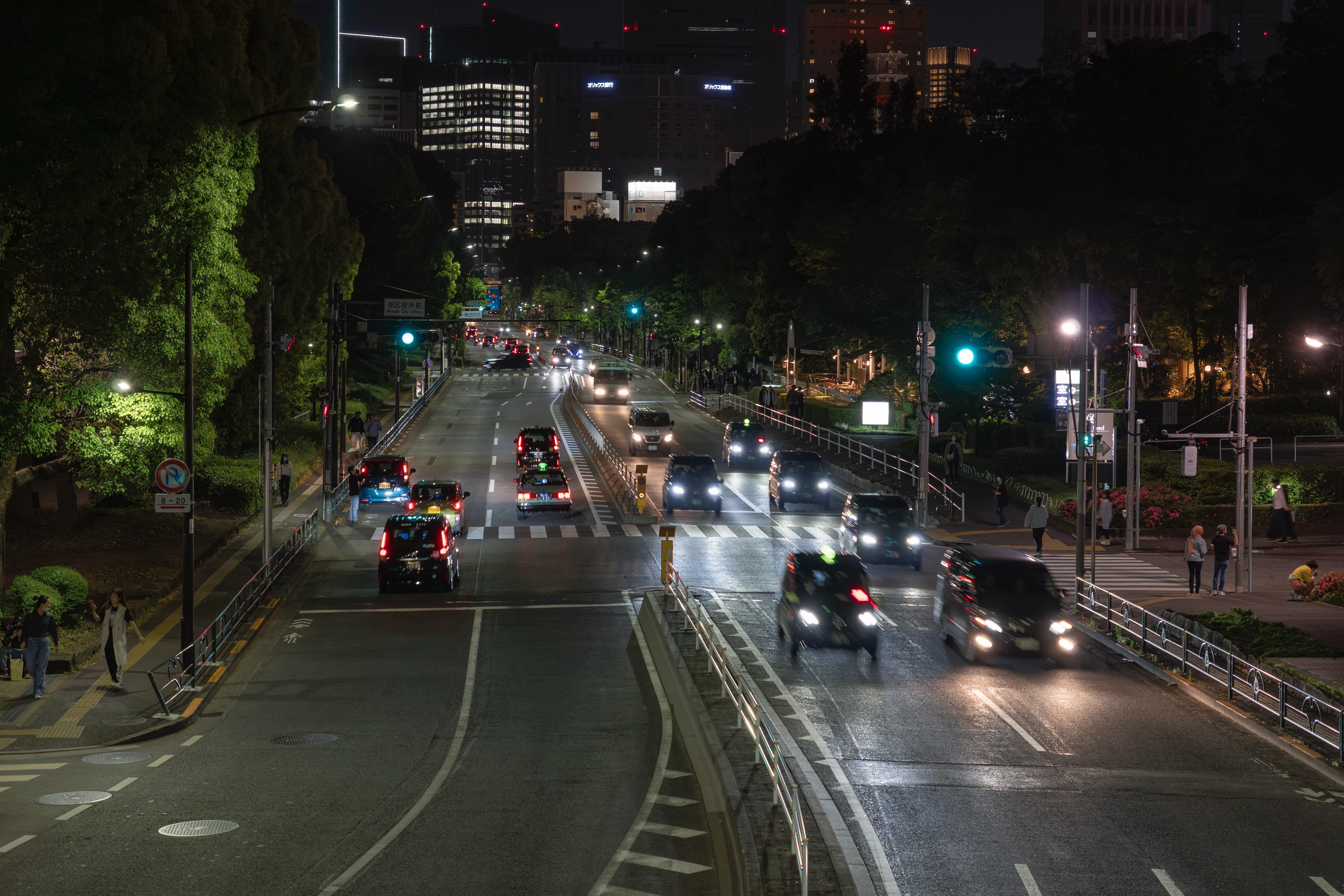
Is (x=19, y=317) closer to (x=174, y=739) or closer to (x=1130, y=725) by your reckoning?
(x=174, y=739)

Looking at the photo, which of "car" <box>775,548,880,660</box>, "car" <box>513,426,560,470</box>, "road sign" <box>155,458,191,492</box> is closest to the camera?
"road sign" <box>155,458,191,492</box>

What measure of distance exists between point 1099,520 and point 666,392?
6600 cm

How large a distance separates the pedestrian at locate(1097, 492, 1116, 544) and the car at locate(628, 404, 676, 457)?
25.5m

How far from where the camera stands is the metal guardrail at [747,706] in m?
12.7

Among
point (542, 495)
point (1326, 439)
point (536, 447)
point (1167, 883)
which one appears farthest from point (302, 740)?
point (1326, 439)

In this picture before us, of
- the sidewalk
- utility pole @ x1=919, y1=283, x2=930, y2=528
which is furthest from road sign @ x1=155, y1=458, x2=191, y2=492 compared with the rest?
utility pole @ x1=919, y1=283, x2=930, y2=528

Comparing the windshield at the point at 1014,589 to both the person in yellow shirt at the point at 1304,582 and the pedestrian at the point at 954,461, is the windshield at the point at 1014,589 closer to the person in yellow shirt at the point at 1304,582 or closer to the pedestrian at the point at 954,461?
the person in yellow shirt at the point at 1304,582

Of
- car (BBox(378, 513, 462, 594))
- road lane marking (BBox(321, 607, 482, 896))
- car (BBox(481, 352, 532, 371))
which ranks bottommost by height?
road lane marking (BBox(321, 607, 482, 896))

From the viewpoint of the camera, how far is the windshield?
2441cm

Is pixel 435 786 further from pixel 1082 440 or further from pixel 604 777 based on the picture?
pixel 1082 440

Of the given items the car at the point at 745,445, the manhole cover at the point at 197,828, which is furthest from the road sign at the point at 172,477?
the car at the point at 745,445

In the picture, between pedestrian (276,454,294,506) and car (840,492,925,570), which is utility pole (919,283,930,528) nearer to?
car (840,492,925,570)

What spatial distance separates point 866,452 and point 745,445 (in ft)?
17.2

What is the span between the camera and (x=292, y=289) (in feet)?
155
